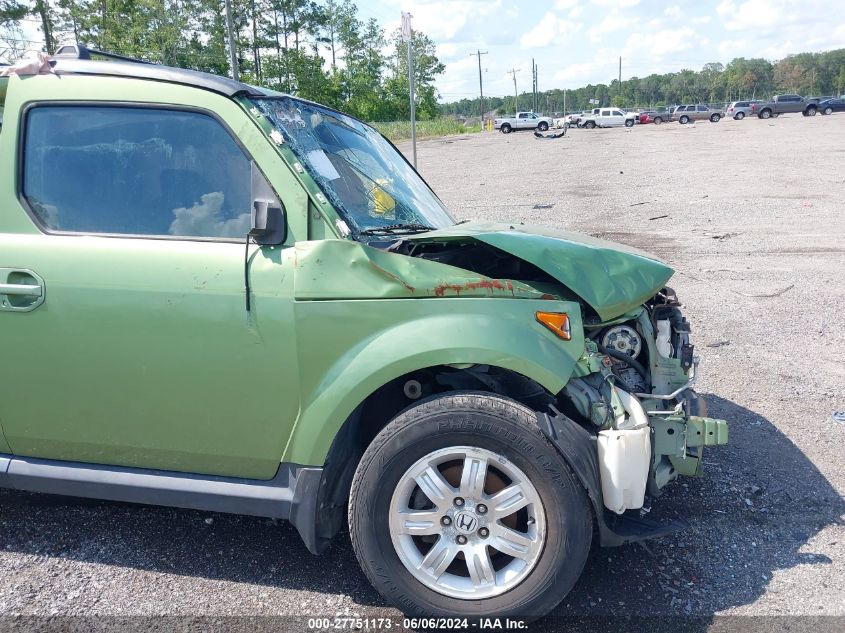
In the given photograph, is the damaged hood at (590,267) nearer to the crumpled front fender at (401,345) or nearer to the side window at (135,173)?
the crumpled front fender at (401,345)

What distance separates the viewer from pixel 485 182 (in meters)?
20.0

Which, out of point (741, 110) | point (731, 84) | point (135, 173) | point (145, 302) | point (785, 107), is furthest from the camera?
point (731, 84)

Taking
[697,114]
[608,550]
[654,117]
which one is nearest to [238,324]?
[608,550]

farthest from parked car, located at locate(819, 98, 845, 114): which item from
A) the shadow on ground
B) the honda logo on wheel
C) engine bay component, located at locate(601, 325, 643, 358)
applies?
the honda logo on wheel

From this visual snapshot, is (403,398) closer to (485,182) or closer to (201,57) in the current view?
(485,182)

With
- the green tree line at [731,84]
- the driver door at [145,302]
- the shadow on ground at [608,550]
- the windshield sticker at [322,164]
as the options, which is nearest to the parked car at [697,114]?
the green tree line at [731,84]

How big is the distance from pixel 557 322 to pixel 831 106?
65772mm

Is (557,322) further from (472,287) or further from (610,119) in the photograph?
(610,119)

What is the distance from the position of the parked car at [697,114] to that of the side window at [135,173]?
215 feet

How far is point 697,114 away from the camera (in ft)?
204

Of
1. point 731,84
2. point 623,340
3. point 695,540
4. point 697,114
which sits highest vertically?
point 731,84

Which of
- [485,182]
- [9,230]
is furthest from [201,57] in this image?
[9,230]

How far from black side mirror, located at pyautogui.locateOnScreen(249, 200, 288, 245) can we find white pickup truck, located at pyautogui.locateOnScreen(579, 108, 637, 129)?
63.5m

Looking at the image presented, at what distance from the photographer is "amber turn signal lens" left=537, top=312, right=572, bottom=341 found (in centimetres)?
270
